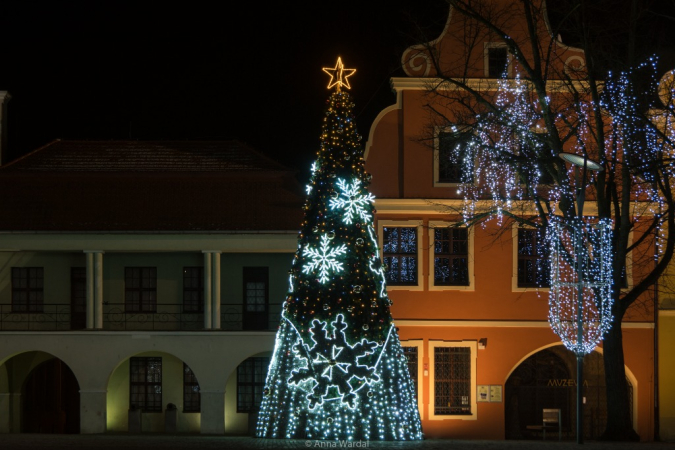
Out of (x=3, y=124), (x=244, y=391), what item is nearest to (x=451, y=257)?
(x=244, y=391)

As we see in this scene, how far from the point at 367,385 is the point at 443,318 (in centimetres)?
749

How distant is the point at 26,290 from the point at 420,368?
43.2 feet

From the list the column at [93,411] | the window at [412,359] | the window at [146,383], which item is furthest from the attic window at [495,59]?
the column at [93,411]

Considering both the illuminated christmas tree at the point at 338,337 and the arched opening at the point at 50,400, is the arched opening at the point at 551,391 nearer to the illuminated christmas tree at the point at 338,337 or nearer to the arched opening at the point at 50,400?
the illuminated christmas tree at the point at 338,337

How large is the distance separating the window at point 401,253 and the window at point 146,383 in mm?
8895

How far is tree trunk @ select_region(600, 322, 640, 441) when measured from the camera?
1064 inches

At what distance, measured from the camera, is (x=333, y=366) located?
85.6 feet

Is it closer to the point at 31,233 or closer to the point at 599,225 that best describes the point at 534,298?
the point at 599,225

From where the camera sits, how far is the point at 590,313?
99.2ft

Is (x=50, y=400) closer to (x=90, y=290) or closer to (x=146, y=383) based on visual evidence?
(x=146, y=383)

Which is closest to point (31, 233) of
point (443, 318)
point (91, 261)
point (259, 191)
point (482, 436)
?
point (91, 261)

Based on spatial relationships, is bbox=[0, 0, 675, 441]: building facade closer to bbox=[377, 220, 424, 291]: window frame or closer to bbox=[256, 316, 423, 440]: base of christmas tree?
bbox=[377, 220, 424, 291]: window frame

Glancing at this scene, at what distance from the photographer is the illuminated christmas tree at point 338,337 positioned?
26078 mm

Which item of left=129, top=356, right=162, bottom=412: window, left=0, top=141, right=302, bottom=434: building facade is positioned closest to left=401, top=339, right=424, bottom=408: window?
left=0, top=141, right=302, bottom=434: building facade
